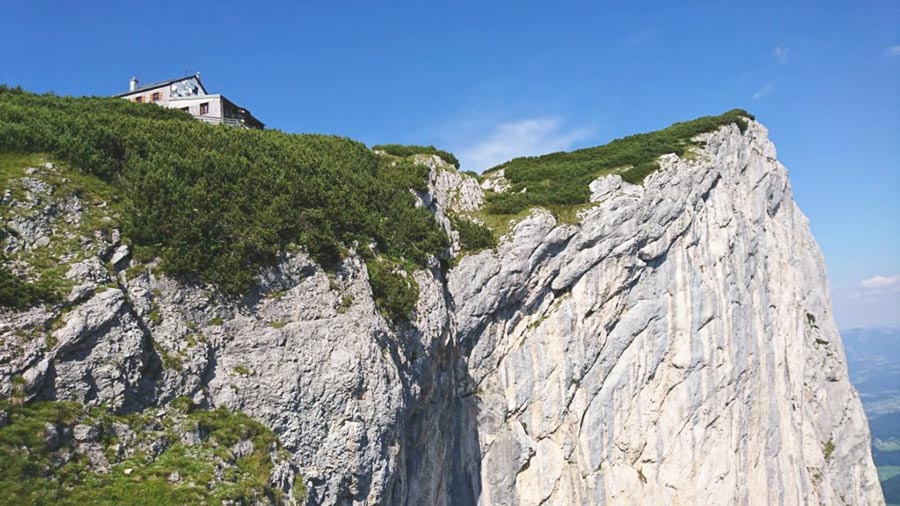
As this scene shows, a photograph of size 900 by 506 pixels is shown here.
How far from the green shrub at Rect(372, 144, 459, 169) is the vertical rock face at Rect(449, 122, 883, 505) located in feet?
26.6

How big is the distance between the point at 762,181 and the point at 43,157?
162 ft

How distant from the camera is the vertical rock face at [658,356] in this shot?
1151 inches

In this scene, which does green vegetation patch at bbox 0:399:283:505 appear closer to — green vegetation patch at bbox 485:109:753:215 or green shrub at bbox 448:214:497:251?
green shrub at bbox 448:214:497:251

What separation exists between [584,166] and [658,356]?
1538 cm

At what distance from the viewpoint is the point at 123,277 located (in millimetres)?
14289

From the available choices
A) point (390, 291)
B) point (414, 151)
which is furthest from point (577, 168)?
point (390, 291)

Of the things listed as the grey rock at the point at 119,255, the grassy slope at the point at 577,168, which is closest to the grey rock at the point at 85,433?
the grey rock at the point at 119,255

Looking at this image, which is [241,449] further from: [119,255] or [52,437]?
[119,255]

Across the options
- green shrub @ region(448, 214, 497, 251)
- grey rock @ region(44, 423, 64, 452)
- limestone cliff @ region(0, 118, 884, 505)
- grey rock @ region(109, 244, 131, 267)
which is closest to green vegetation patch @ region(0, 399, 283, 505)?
grey rock @ region(44, 423, 64, 452)

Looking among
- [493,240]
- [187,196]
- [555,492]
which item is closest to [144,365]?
[187,196]

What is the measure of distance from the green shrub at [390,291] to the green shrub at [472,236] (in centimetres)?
856

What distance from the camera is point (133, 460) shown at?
38.5ft

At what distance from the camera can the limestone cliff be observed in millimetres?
14070

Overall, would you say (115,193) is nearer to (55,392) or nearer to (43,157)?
(43,157)
